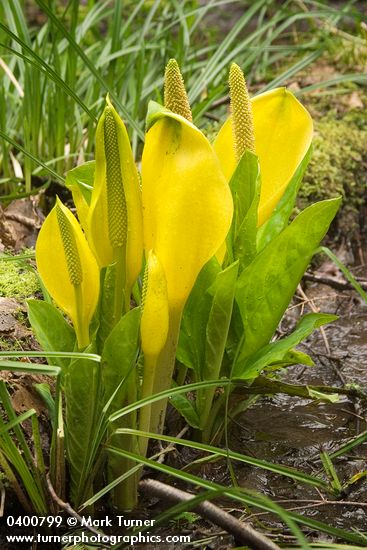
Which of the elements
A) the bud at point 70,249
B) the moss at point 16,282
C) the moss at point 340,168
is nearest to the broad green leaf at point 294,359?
the bud at point 70,249

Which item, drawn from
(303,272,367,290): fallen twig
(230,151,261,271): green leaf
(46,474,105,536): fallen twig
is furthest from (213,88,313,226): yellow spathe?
(303,272,367,290): fallen twig

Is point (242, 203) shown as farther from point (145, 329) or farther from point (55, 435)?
point (55, 435)

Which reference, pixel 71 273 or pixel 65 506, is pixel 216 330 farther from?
pixel 65 506

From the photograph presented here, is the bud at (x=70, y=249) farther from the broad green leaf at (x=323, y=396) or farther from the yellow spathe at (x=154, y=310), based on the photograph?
the broad green leaf at (x=323, y=396)

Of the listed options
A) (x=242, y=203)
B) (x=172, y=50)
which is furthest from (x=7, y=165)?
(x=242, y=203)

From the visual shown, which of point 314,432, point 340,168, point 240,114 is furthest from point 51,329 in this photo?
point 340,168

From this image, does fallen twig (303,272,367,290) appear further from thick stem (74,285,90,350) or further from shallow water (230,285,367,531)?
thick stem (74,285,90,350)
